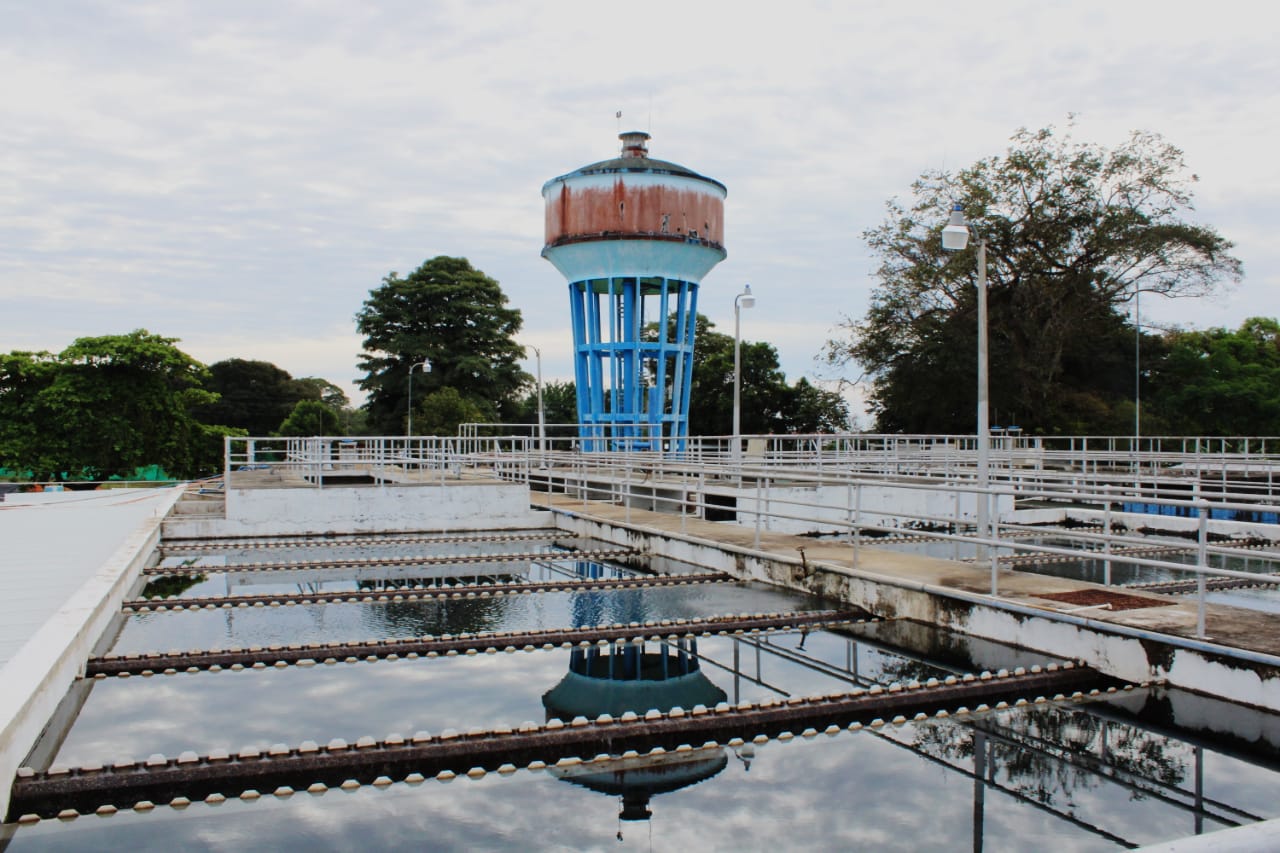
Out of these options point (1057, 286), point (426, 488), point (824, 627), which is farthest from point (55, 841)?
point (1057, 286)

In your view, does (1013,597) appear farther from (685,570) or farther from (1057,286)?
(1057,286)

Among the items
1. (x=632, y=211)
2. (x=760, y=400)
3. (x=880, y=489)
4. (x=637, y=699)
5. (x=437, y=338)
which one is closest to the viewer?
(x=637, y=699)

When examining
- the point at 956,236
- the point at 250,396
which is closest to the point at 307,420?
the point at 250,396

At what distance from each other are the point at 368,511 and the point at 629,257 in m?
15.5

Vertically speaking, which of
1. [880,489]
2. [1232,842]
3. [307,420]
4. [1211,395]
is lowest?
[880,489]

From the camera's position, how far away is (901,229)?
44.9 metres

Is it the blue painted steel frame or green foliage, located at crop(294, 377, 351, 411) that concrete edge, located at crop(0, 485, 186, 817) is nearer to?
the blue painted steel frame

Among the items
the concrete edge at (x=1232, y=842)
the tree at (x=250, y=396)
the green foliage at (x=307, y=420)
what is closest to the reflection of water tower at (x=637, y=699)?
the concrete edge at (x=1232, y=842)

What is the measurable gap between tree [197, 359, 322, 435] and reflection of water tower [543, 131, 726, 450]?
1858 inches

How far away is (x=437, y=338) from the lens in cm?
5966

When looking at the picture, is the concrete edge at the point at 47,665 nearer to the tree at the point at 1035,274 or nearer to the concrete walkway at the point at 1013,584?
the concrete walkway at the point at 1013,584

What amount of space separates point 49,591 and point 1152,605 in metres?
11.1

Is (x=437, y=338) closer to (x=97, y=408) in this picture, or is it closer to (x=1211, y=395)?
(x=97, y=408)

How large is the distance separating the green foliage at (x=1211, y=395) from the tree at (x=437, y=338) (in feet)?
110
